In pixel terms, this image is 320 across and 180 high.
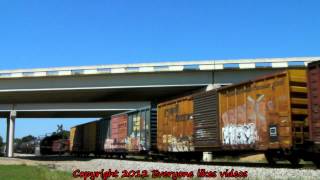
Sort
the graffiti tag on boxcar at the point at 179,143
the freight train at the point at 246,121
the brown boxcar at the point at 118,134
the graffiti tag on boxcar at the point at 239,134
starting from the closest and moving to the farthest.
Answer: the freight train at the point at 246,121, the graffiti tag on boxcar at the point at 239,134, the graffiti tag on boxcar at the point at 179,143, the brown boxcar at the point at 118,134

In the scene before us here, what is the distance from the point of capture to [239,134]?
2031cm

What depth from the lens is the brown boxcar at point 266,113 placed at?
1711 centimetres

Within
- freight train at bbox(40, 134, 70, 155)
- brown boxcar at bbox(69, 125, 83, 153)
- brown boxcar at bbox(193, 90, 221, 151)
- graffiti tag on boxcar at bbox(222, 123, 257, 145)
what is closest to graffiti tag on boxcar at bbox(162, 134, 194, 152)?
brown boxcar at bbox(193, 90, 221, 151)

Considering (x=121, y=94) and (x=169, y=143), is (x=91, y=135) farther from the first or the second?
(x=169, y=143)

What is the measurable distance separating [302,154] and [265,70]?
78.2 ft

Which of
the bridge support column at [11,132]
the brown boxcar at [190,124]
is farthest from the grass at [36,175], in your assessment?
the bridge support column at [11,132]

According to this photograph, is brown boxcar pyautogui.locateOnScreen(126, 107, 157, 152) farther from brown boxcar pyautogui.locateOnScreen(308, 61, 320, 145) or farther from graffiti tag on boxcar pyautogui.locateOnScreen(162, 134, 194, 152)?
brown boxcar pyautogui.locateOnScreen(308, 61, 320, 145)

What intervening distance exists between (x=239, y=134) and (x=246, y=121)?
791 mm

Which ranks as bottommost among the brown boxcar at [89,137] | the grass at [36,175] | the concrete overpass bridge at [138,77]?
the grass at [36,175]

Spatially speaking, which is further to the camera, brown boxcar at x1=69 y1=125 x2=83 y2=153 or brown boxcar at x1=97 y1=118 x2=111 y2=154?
brown boxcar at x1=69 y1=125 x2=83 y2=153

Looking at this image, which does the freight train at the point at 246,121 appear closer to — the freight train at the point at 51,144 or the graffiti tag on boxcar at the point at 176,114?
the graffiti tag on boxcar at the point at 176,114

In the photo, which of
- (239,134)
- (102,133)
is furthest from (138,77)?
(239,134)

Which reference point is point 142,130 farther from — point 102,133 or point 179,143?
point 102,133

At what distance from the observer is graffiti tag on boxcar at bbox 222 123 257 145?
19391mm
